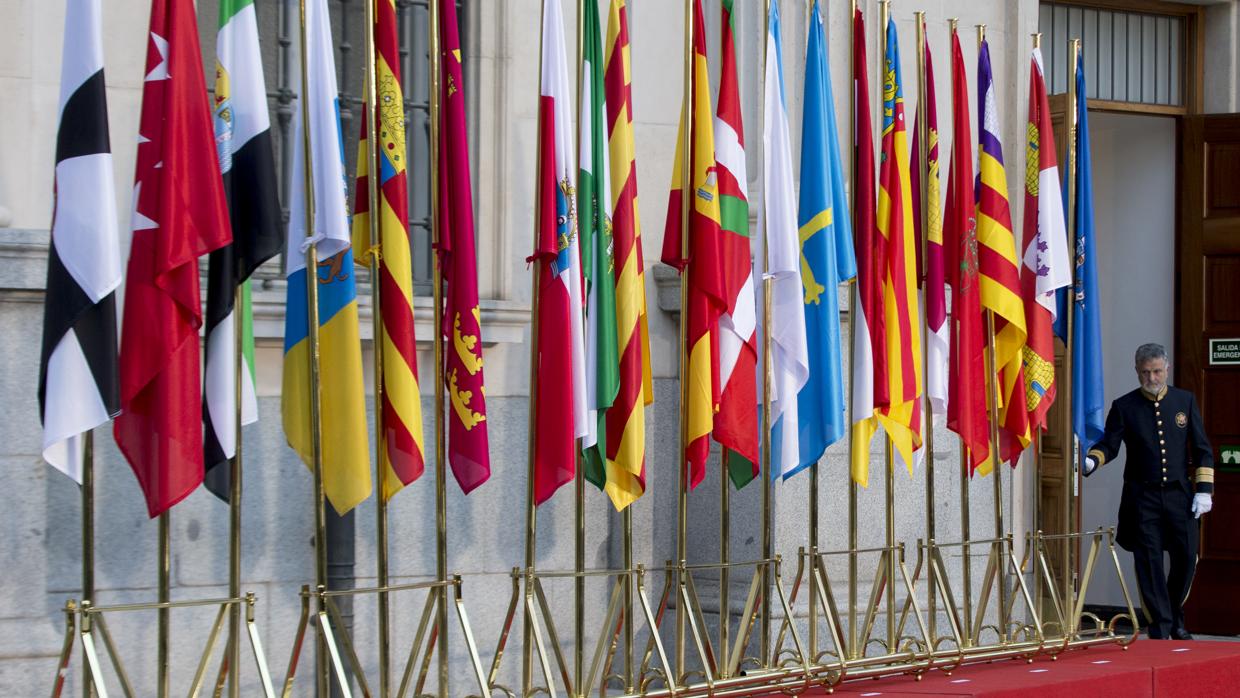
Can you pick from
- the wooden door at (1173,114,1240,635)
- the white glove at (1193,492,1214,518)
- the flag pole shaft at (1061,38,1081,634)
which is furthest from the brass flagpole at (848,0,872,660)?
the wooden door at (1173,114,1240,635)

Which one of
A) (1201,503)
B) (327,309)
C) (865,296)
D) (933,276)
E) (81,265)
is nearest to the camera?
(81,265)

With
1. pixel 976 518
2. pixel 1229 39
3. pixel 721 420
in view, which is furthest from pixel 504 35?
pixel 1229 39

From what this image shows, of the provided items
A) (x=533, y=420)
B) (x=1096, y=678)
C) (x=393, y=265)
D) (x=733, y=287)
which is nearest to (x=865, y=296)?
(x=733, y=287)

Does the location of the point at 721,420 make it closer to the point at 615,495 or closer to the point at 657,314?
the point at 615,495

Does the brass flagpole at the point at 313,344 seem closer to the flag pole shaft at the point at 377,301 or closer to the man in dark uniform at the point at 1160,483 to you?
the flag pole shaft at the point at 377,301

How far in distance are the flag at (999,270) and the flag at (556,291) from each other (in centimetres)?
239

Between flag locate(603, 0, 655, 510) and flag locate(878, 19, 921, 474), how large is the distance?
1.33m

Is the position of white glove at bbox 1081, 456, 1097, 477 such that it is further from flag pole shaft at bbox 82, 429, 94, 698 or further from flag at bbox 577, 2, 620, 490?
flag pole shaft at bbox 82, 429, 94, 698

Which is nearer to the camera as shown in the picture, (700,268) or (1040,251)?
(700,268)

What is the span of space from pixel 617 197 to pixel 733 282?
2.04 feet

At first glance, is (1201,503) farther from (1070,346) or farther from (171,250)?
(171,250)

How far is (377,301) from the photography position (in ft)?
18.9

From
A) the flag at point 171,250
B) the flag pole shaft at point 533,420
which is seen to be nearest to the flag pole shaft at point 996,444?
the flag pole shaft at point 533,420

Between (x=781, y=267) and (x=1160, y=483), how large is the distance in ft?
12.0
